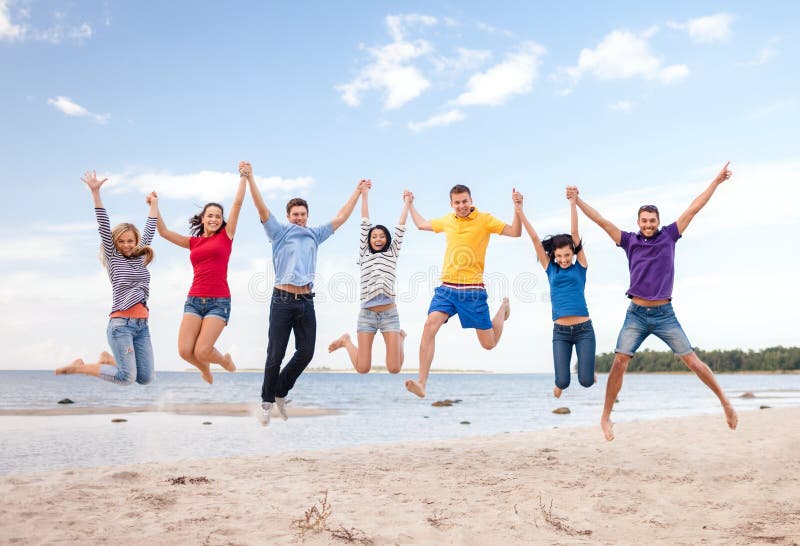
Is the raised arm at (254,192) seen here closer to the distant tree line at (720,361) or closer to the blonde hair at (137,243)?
the blonde hair at (137,243)

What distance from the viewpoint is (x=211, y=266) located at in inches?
369

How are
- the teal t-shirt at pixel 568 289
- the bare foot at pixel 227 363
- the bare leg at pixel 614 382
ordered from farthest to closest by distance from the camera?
the teal t-shirt at pixel 568 289, the bare foot at pixel 227 363, the bare leg at pixel 614 382

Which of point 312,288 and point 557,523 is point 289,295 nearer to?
point 312,288

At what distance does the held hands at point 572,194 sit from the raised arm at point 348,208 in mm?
3109

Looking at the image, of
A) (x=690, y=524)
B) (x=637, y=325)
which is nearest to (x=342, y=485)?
(x=690, y=524)

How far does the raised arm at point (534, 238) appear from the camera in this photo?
9692 mm

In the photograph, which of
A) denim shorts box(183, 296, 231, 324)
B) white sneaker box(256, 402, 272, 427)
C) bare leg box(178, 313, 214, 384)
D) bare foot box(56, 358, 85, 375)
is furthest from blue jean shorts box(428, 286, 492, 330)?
bare foot box(56, 358, 85, 375)

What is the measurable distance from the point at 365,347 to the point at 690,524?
6.71 m

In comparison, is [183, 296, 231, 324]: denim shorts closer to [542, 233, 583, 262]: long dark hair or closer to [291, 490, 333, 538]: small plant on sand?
[291, 490, 333, 538]: small plant on sand

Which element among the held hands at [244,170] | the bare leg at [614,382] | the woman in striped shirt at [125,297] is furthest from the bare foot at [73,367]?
the bare leg at [614,382]

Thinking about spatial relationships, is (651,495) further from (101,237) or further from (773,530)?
(101,237)

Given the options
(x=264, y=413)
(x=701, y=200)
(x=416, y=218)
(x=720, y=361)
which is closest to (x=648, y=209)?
(x=701, y=200)

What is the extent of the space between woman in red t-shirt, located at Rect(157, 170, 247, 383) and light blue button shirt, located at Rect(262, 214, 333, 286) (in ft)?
2.17

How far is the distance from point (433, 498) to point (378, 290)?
16.4ft
